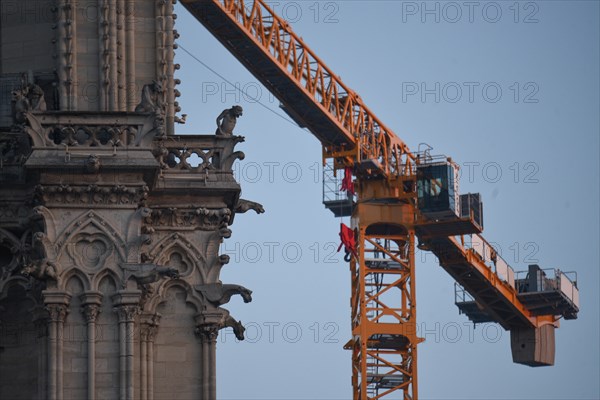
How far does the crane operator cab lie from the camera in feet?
443

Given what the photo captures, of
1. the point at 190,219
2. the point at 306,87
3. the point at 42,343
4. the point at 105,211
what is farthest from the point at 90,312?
the point at 306,87

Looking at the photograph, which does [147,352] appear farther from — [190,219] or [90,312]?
[190,219]

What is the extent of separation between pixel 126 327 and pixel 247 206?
588cm

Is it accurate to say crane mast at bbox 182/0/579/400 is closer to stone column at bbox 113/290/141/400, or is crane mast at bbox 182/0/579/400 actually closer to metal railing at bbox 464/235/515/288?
metal railing at bbox 464/235/515/288

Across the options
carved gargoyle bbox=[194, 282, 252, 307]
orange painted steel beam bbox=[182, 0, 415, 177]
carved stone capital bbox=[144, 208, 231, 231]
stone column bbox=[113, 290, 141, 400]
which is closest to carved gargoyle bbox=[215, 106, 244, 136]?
carved stone capital bbox=[144, 208, 231, 231]

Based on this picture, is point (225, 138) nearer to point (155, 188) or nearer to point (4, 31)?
point (155, 188)

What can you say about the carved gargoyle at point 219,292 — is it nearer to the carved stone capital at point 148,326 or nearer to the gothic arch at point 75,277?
the carved stone capital at point 148,326

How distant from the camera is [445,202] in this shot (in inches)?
5325

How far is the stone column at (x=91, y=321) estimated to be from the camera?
145 feet

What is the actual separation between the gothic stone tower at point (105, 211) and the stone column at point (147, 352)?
0.12ft

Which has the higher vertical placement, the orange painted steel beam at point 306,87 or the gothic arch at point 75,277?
the orange painted steel beam at point 306,87

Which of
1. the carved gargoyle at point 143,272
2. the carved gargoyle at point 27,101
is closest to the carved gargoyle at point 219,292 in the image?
the carved gargoyle at point 143,272

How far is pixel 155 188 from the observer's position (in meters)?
47.6

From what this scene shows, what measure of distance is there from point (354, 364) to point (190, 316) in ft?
305
